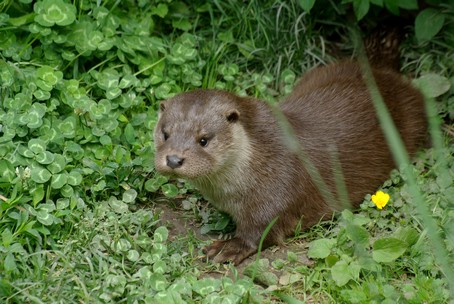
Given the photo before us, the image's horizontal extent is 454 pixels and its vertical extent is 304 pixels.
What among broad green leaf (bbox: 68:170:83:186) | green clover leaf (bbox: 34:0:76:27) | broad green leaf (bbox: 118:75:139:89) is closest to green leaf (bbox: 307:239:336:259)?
broad green leaf (bbox: 68:170:83:186)

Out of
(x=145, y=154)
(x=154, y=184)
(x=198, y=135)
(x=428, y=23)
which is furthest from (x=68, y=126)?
(x=428, y=23)

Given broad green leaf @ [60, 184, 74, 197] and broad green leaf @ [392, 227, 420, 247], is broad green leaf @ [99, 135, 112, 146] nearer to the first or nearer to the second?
broad green leaf @ [60, 184, 74, 197]

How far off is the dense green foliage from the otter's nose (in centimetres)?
41

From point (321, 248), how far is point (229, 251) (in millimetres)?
503

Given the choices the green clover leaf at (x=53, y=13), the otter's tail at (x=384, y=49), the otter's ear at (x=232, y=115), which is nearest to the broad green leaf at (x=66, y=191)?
the otter's ear at (x=232, y=115)

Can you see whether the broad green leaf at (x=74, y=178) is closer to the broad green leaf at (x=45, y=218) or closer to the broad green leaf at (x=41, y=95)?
the broad green leaf at (x=45, y=218)

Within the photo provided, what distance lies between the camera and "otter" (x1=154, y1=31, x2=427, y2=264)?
4129 millimetres

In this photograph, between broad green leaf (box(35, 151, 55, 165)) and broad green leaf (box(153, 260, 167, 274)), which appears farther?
broad green leaf (box(35, 151, 55, 165))

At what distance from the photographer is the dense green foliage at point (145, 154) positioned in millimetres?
3854

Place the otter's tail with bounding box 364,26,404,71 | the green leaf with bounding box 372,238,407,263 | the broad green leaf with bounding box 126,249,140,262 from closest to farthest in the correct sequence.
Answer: the green leaf with bounding box 372,238,407,263, the broad green leaf with bounding box 126,249,140,262, the otter's tail with bounding box 364,26,404,71

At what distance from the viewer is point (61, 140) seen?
4512 mm

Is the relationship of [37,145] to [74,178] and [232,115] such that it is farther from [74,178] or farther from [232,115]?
[232,115]

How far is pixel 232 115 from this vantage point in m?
4.19

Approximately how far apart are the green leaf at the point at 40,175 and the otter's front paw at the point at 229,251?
2.79 ft
